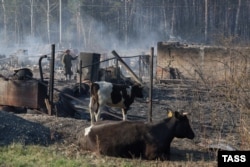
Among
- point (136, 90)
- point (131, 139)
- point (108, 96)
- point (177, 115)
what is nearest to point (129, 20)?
point (136, 90)

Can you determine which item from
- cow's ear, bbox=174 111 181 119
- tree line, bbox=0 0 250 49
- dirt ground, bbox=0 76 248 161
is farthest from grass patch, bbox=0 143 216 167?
tree line, bbox=0 0 250 49

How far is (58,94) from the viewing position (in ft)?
44.2

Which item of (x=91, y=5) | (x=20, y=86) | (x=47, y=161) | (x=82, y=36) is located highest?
(x=91, y=5)

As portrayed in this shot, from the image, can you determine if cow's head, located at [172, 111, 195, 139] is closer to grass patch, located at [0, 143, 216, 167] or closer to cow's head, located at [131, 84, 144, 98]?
grass patch, located at [0, 143, 216, 167]

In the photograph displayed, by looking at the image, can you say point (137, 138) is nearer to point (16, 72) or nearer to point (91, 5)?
point (16, 72)

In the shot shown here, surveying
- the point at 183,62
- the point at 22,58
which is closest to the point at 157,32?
the point at 22,58

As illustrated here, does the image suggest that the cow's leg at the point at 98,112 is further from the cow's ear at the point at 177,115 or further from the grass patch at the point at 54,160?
the grass patch at the point at 54,160

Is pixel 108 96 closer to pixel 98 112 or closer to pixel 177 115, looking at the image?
pixel 98 112

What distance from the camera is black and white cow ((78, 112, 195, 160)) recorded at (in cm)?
827

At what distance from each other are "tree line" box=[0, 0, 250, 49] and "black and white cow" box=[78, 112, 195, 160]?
1724 inches

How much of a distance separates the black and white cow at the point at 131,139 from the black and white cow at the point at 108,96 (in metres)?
3.55

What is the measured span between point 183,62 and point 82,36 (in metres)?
35.7

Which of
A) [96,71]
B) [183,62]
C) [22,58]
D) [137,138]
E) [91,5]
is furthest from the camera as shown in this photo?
[91,5]

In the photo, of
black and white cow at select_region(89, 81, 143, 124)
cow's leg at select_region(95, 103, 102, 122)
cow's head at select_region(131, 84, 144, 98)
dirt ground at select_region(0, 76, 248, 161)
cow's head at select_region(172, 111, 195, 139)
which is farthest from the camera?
cow's head at select_region(131, 84, 144, 98)
